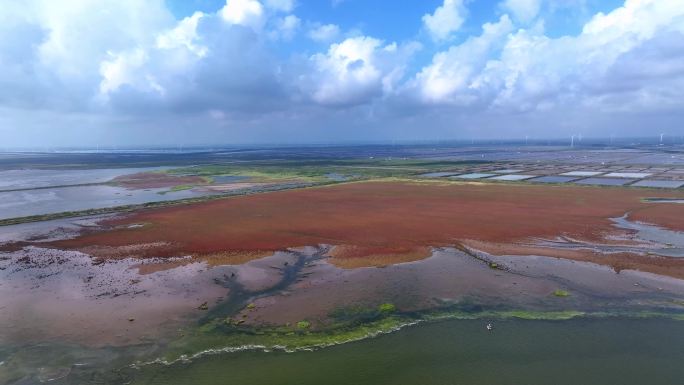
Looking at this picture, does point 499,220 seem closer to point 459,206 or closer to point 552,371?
point 459,206

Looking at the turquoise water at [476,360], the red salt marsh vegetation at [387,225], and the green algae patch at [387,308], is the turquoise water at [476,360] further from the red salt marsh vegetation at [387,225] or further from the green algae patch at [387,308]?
the red salt marsh vegetation at [387,225]

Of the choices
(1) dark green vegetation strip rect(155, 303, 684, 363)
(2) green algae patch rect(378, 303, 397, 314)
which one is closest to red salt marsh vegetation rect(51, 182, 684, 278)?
(2) green algae patch rect(378, 303, 397, 314)

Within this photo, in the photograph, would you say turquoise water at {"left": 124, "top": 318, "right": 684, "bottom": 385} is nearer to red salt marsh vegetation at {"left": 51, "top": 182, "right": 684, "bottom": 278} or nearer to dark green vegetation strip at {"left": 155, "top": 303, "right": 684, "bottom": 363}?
dark green vegetation strip at {"left": 155, "top": 303, "right": 684, "bottom": 363}

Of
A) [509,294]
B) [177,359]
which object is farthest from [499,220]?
[177,359]

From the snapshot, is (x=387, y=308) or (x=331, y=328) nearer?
(x=331, y=328)

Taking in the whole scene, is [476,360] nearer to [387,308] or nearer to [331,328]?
[387,308]

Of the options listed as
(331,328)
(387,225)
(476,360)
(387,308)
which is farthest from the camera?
(387,225)

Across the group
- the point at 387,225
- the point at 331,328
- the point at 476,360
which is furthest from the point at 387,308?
the point at 387,225
